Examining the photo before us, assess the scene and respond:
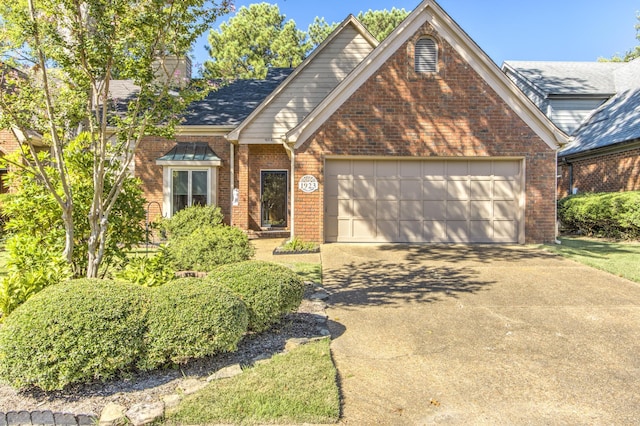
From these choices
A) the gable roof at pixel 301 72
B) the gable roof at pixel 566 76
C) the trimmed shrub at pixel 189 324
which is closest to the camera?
the trimmed shrub at pixel 189 324

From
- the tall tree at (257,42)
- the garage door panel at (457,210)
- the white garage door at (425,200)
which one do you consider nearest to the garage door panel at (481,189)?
the white garage door at (425,200)

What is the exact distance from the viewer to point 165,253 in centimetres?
570

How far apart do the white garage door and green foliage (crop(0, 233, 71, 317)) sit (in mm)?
7769

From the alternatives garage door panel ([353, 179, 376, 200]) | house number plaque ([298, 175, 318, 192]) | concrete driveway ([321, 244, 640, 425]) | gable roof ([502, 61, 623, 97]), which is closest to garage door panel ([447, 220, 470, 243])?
garage door panel ([353, 179, 376, 200])

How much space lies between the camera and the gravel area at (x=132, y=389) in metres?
3.13

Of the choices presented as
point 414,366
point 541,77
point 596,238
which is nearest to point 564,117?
point 541,77

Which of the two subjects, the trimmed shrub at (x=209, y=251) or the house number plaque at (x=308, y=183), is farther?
the house number plaque at (x=308, y=183)

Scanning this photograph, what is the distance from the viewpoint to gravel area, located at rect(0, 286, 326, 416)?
3.13m

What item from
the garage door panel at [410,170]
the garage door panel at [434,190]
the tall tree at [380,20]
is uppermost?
the tall tree at [380,20]

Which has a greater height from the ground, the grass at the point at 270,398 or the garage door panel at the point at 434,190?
the garage door panel at the point at 434,190

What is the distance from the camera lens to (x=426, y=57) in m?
11.5

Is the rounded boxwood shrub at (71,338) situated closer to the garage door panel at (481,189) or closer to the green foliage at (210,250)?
the green foliage at (210,250)

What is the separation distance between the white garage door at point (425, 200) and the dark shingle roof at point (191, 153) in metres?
5.04

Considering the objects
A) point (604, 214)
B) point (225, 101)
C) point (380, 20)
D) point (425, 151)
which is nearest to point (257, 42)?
point (380, 20)
